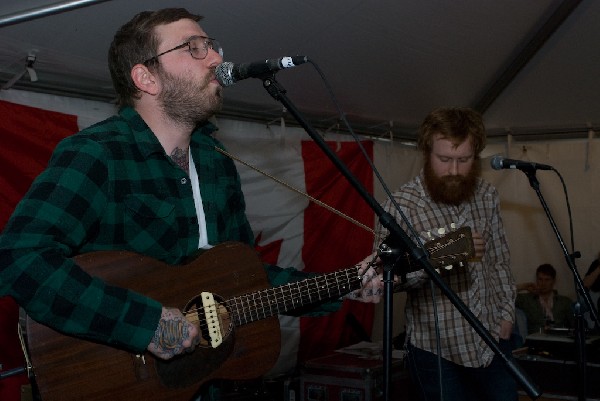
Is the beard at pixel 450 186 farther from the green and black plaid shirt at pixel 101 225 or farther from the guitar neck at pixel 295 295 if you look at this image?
the green and black plaid shirt at pixel 101 225

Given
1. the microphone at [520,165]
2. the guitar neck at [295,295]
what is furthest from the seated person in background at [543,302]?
the guitar neck at [295,295]

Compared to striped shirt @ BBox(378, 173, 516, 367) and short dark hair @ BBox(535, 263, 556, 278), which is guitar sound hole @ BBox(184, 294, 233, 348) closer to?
striped shirt @ BBox(378, 173, 516, 367)

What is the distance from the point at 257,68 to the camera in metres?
1.96

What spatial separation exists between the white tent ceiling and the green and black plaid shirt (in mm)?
1235

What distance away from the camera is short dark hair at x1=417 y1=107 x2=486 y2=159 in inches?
132

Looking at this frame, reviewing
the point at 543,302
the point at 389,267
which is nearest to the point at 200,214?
the point at 389,267

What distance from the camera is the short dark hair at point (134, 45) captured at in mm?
2461

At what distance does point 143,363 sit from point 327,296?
735 millimetres

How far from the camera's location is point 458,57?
15.8 ft

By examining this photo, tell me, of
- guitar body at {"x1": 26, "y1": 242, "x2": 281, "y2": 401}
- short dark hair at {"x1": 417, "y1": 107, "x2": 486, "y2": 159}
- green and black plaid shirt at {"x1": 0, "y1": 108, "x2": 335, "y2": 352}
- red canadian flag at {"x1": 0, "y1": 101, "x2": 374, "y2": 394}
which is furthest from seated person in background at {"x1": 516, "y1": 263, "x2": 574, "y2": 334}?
green and black plaid shirt at {"x1": 0, "y1": 108, "x2": 335, "y2": 352}

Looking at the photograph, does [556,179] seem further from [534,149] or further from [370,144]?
[370,144]

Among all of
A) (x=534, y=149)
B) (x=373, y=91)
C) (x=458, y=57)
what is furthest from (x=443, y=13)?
(x=534, y=149)

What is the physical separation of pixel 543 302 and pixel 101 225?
5949 millimetres

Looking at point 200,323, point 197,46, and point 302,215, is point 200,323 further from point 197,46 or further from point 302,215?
point 302,215
